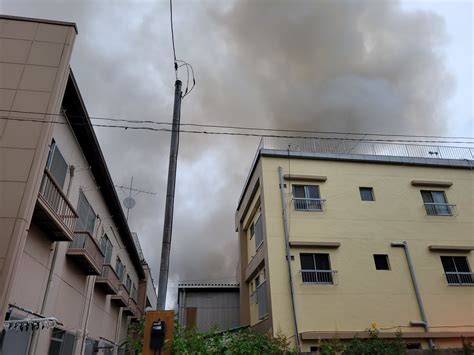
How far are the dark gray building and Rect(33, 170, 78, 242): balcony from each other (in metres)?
12.9

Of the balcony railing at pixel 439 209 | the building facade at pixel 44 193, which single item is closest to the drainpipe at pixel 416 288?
the balcony railing at pixel 439 209

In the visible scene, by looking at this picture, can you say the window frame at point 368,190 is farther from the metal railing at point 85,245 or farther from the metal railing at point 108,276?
the metal railing at point 108,276

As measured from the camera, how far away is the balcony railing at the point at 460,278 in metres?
14.4

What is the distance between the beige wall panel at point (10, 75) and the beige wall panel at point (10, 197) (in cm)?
257

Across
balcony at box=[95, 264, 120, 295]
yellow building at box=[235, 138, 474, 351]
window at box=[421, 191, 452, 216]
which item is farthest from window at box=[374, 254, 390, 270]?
balcony at box=[95, 264, 120, 295]

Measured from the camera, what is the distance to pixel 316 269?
13.9 m

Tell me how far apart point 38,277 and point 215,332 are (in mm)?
4614

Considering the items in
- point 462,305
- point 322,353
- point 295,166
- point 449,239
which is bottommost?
point 322,353

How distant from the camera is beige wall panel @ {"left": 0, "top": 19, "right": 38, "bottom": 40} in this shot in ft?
29.3

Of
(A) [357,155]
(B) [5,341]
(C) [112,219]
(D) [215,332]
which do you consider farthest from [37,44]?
(A) [357,155]

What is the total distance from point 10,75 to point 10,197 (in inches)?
127

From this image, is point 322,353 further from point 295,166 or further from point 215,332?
point 295,166

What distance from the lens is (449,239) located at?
15.3 m

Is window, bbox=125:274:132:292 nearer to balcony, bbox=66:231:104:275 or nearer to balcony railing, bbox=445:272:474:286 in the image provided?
balcony, bbox=66:231:104:275
